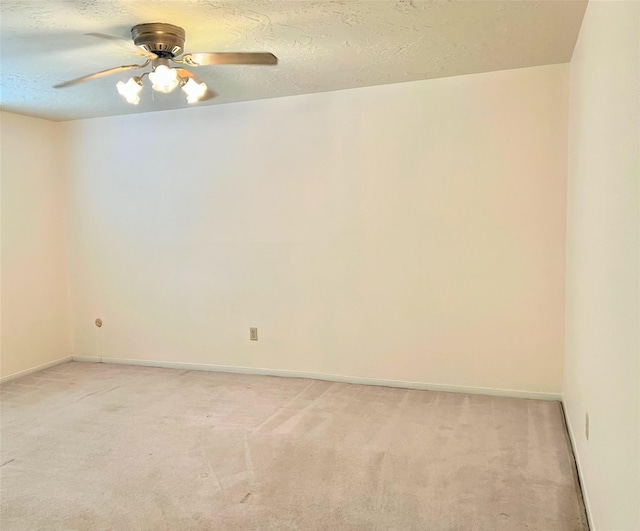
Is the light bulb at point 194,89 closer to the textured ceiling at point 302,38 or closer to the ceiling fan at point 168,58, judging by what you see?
the ceiling fan at point 168,58

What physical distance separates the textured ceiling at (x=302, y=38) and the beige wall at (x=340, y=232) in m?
0.34

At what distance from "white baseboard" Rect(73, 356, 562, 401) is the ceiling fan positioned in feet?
7.91

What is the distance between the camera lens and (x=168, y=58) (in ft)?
8.09

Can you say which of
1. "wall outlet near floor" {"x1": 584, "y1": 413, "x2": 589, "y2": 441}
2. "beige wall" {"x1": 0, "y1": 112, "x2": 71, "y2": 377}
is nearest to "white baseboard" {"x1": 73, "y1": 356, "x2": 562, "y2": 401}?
"beige wall" {"x1": 0, "y1": 112, "x2": 71, "y2": 377}

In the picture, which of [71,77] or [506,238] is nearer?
[71,77]

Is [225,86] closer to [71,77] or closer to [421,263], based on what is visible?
[71,77]

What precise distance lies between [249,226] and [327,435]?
189 cm

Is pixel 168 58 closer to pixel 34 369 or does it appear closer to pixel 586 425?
pixel 586 425

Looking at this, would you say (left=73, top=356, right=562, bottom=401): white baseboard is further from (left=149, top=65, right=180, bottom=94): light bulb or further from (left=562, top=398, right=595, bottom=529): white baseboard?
(left=149, top=65, right=180, bottom=94): light bulb

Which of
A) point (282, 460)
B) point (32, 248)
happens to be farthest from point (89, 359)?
point (282, 460)

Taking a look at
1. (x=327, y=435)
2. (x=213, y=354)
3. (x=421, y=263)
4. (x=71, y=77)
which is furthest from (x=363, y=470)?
(x=71, y=77)

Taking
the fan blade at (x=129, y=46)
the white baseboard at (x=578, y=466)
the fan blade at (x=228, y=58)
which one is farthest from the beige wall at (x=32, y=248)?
the white baseboard at (x=578, y=466)

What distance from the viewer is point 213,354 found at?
434cm

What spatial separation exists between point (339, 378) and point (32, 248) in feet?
9.89
